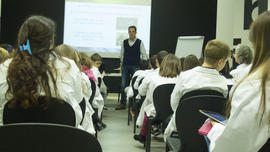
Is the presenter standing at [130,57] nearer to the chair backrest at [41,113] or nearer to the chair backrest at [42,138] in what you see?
the chair backrest at [41,113]

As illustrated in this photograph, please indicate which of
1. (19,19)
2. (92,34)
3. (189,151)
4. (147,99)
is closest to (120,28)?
(92,34)

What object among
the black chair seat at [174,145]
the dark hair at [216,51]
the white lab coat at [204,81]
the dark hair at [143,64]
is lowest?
the black chair seat at [174,145]

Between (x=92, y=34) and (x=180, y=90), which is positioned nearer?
(x=180, y=90)

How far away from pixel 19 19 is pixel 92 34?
2.08 m

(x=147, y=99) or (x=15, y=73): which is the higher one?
(x=15, y=73)

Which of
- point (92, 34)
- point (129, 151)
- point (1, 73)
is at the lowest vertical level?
point (129, 151)

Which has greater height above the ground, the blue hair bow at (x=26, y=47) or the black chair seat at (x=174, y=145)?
the blue hair bow at (x=26, y=47)

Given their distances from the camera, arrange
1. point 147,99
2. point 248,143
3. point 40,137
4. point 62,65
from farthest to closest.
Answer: point 147,99, point 62,65, point 248,143, point 40,137

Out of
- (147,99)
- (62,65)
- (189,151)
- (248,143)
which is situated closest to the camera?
(248,143)

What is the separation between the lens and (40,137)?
99cm

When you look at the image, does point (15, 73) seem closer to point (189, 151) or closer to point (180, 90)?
point (189, 151)

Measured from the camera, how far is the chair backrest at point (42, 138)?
0.97m

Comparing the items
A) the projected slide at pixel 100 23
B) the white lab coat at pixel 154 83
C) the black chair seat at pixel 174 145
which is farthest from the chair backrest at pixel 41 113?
the projected slide at pixel 100 23

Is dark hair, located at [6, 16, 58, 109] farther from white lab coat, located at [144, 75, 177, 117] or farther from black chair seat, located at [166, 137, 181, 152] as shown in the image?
white lab coat, located at [144, 75, 177, 117]
